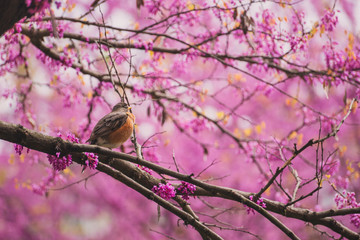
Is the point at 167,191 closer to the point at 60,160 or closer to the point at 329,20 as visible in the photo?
the point at 60,160

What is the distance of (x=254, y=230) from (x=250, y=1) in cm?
525

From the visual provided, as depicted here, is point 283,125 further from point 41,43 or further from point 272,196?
point 41,43

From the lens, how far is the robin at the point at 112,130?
184 inches

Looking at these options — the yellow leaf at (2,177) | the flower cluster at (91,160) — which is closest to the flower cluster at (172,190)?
the flower cluster at (91,160)

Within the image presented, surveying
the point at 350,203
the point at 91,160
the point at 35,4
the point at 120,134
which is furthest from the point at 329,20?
the point at 35,4

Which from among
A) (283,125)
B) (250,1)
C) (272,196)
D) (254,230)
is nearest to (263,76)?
(283,125)

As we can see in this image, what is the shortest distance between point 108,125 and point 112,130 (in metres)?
0.08

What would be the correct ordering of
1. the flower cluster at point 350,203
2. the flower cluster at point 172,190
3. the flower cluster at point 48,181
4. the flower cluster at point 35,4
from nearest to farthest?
the flower cluster at point 35,4 < the flower cluster at point 172,190 < the flower cluster at point 350,203 < the flower cluster at point 48,181

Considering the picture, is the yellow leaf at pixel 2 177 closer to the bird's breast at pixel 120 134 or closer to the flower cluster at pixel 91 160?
the bird's breast at pixel 120 134

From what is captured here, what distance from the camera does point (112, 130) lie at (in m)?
4.70

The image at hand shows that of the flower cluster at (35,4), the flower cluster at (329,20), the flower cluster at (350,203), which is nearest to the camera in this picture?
the flower cluster at (35,4)

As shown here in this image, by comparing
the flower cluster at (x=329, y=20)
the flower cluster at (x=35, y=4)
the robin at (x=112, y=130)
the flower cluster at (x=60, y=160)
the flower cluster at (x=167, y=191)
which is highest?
the flower cluster at (x=329, y=20)

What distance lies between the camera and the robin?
467 centimetres

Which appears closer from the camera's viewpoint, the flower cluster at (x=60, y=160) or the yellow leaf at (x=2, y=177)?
the flower cluster at (x=60, y=160)
